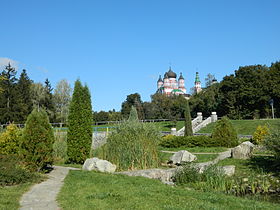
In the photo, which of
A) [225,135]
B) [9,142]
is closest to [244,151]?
[225,135]

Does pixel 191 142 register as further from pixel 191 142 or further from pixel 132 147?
pixel 132 147

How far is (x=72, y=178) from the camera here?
8.48 meters

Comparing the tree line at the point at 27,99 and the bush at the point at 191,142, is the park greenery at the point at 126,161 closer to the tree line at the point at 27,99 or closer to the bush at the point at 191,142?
the bush at the point at 191,142

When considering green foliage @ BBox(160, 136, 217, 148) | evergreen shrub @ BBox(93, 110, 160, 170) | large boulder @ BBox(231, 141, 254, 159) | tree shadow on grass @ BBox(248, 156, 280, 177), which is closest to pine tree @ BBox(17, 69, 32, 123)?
green foliage @ BBox(160, 136, 217, 148)

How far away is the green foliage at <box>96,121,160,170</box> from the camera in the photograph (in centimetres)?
1073

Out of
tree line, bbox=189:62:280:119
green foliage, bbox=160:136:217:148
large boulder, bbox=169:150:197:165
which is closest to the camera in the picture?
large boulder, bbox=169:150:197:165

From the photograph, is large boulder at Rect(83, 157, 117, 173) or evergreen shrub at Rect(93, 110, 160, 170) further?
evergreen shrub at Rect(93, 110, 160, 170)

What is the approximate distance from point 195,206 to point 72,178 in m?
4.62

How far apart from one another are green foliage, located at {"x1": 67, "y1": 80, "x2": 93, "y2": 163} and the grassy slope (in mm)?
4958

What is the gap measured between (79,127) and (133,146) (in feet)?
9.91

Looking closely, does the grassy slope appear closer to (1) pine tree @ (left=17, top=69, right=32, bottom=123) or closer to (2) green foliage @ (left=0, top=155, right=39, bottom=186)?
(2) green foliage @ (left=0, top=155, right=39, bottom=186)

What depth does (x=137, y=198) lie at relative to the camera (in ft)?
18.5

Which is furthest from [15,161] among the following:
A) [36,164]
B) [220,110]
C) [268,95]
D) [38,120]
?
[220,110]

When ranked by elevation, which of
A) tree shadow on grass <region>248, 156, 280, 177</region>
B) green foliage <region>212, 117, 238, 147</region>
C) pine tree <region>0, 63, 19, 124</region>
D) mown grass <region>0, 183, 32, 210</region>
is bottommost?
tree shadow on grass <region>248, 156, 280, 177</region>
